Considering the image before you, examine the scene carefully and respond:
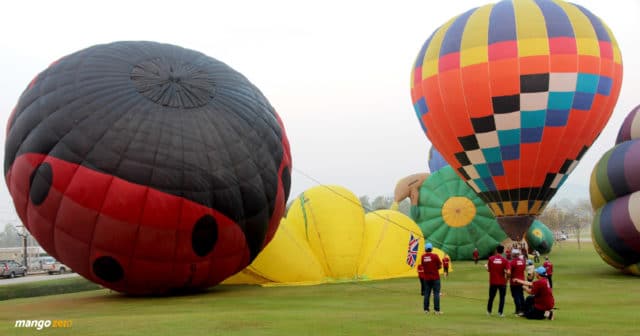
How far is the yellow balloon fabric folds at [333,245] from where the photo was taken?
17.3 meters

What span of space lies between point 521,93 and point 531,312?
11.0m

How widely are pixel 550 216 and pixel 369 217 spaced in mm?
52157

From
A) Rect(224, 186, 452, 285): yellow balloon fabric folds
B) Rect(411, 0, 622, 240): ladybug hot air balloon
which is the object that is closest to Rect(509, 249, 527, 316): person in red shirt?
Rect(224, 186, 452, 285): yellow balloon fabric folds

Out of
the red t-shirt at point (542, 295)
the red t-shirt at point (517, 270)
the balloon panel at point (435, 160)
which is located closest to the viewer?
the red t-shirt at point (542, 295)

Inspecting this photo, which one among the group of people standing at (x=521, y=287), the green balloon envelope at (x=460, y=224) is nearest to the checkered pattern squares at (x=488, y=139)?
the green balloon envelope at (x=460, y=224)

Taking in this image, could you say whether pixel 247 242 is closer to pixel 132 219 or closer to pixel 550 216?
pixel 132 219

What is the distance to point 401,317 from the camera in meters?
9.25

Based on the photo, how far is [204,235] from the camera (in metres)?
13.0

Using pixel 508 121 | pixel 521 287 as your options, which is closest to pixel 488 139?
pixel 508 121

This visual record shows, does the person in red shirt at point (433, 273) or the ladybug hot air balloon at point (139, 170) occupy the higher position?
the ladybug hot air balloon at point (139, 170)

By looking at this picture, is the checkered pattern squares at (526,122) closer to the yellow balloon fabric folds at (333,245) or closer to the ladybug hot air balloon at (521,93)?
the ladybug hot air balloon at (521,93)

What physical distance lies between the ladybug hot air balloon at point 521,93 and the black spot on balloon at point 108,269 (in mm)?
11086

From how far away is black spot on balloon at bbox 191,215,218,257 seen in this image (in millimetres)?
12918

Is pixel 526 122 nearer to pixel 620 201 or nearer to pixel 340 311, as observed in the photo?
pixel 620 201
